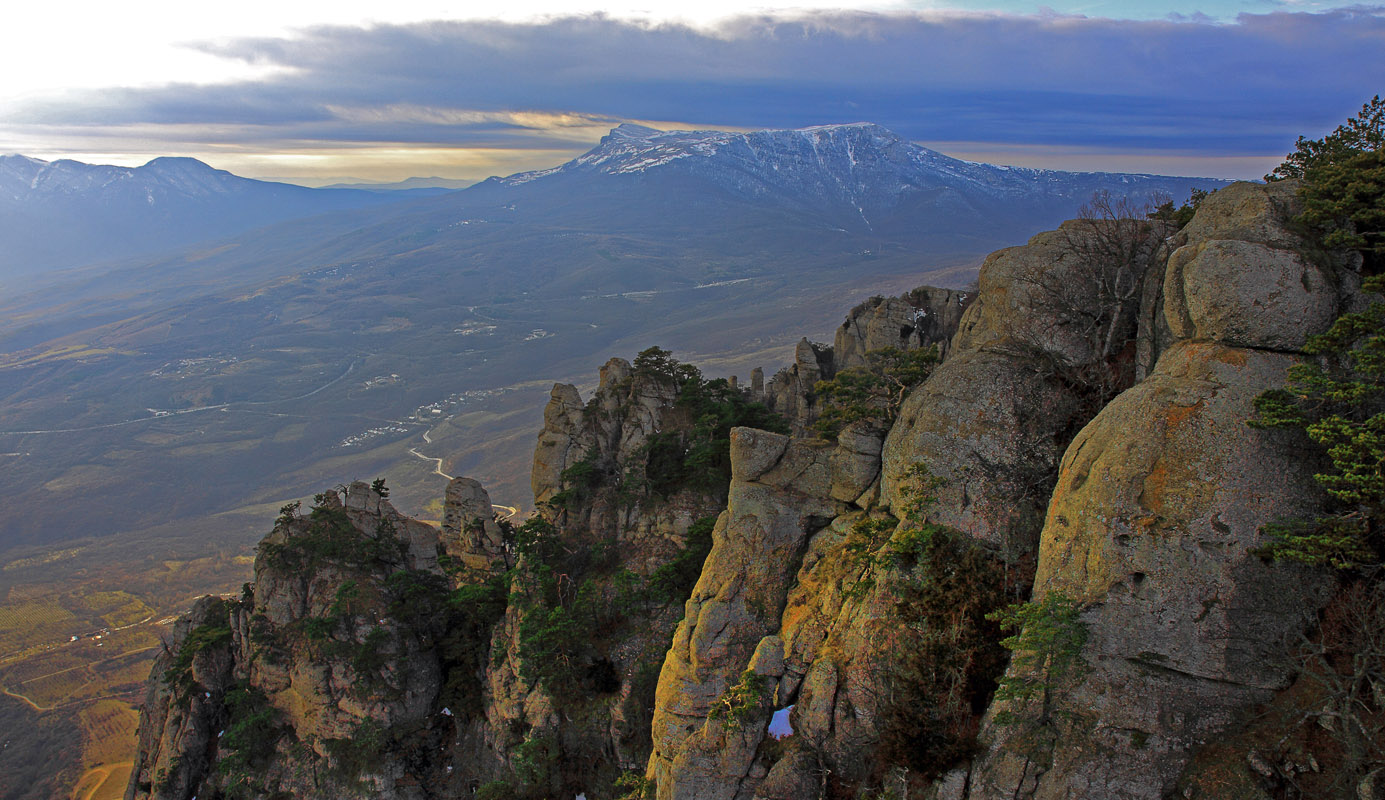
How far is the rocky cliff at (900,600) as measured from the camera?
43.0ft

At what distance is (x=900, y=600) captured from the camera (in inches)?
647

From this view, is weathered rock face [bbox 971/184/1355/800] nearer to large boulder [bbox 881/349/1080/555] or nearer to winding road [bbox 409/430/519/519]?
large boulder [bbox 881/349/1080/555]

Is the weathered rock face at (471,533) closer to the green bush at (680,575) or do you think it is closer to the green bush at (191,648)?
the green bush at (680,575)

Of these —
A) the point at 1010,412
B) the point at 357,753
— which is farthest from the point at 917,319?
the point at 357,753

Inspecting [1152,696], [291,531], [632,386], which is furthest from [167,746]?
[1152,696]

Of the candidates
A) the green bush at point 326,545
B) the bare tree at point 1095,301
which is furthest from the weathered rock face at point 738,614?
the green bush at point 326,545

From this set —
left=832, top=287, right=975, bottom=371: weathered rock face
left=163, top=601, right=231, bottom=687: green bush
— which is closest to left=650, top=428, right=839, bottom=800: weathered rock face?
left=832, top=287, right=975, bottom=371: weathered rock face

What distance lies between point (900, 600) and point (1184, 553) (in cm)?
566

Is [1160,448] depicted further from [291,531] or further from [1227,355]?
[291,531]

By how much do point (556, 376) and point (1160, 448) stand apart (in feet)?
580

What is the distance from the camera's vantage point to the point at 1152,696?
13.2 metres

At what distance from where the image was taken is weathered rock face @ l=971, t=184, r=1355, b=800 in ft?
42.1

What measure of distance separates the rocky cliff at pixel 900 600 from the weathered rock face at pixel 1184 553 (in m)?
0.05

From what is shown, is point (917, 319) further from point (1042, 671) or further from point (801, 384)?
point (1042, 671)
